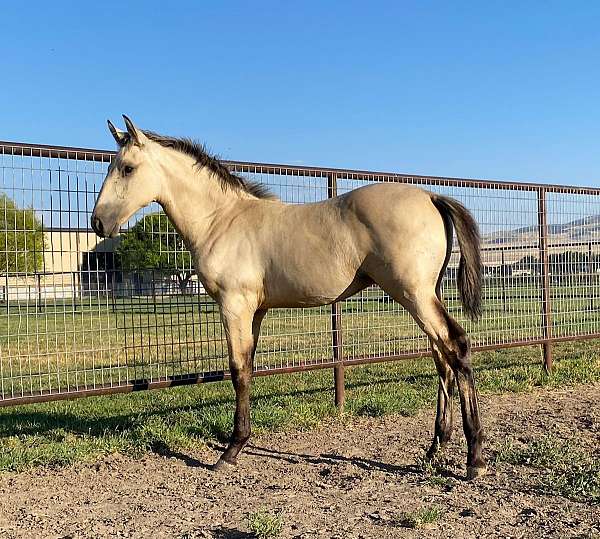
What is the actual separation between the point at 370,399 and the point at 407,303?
2468 millimetres

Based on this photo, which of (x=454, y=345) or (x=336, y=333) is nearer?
(x=454, y=345)

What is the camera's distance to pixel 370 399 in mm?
6410

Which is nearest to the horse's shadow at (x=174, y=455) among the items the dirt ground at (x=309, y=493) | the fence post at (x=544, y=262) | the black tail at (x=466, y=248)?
the dirt ground at (x=309, y=493)

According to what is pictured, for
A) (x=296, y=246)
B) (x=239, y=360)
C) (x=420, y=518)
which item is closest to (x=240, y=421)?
(x=239, y=360)

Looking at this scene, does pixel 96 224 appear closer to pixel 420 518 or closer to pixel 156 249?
pixel 156 249

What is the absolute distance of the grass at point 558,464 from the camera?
12.2 ft

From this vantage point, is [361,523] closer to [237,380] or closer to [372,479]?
[372,479]

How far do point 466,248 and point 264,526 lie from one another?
7.71 feet

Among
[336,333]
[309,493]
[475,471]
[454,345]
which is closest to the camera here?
[309,493]

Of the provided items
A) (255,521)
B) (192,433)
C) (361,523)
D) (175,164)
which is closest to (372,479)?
(361,523)

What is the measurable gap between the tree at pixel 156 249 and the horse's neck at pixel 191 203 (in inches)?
21.2

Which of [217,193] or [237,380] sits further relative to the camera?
→ [217,193]

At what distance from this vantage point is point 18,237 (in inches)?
200

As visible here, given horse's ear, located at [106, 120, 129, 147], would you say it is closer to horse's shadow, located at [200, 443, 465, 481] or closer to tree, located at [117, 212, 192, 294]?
tree, located at [117, 212, 192, 294]
